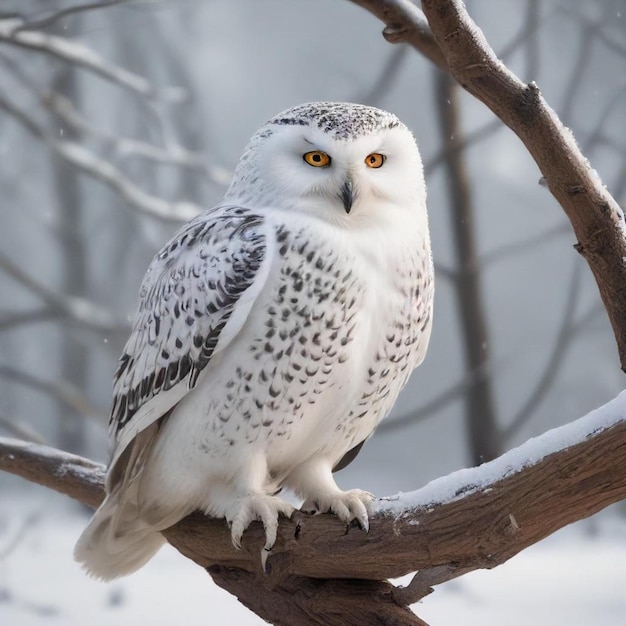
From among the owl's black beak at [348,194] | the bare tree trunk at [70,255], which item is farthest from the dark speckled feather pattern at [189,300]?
the bare tree trunk at [70,255]

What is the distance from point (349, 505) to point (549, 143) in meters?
0.46

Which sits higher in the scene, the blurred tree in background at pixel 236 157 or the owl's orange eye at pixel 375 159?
the owl's orange eye at pixel 375 159

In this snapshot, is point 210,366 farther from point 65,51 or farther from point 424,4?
point 65,51

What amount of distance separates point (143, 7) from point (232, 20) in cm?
24

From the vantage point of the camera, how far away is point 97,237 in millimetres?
2326

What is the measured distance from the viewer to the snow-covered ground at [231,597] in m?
1.92

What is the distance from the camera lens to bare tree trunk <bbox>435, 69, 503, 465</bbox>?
7.22ft

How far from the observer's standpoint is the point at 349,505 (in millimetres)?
1022

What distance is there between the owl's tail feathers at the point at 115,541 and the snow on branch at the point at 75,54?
136 cm

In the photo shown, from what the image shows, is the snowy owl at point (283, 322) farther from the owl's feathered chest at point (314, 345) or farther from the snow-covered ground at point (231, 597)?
the snow-covered ground at point (231, 597)

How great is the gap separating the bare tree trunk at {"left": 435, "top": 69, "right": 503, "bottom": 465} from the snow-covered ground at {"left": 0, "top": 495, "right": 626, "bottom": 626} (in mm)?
306

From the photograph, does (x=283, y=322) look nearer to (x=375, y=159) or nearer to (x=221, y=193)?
(x=375, y=159)

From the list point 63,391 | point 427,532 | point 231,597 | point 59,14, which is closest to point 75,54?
point 59,14

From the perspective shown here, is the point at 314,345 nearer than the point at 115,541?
Yes
